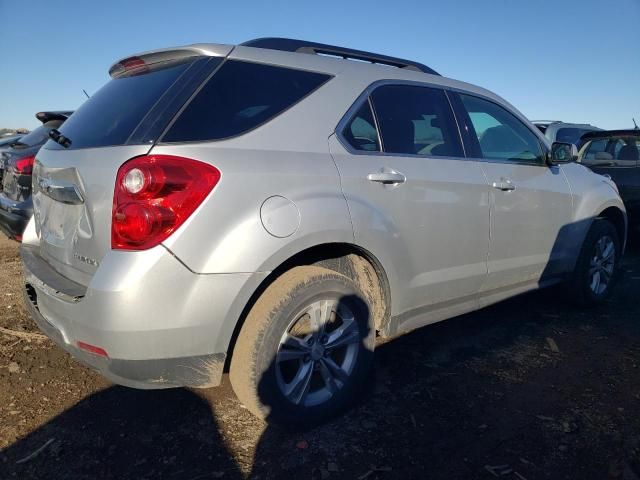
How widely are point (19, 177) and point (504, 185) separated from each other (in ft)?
12.9

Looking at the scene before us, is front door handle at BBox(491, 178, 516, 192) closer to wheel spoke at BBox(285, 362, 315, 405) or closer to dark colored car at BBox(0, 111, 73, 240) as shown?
wheel spoke at BBox(285, 362, 315, 405)

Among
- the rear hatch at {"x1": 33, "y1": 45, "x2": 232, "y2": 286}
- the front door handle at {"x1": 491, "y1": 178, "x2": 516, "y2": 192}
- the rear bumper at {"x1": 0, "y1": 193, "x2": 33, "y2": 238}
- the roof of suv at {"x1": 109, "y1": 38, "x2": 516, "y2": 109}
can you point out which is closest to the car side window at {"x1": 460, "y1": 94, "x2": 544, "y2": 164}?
the front door handle at {"x1": 491, "y1": 178, "x2": 516, "y2": 192}

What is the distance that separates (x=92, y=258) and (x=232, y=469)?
1.10 m

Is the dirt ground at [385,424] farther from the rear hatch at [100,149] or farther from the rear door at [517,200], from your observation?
the rear hatch at [100,149]

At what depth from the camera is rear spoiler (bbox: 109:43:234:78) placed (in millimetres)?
2371

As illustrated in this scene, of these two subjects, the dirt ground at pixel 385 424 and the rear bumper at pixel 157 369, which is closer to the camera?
the rear bumper at pixel 157 369

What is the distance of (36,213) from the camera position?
2.74 metres

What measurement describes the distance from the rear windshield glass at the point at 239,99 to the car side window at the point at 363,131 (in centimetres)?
27

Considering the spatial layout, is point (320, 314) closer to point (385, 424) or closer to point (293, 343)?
point (293, 343)

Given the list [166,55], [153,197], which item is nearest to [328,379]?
[153,197]

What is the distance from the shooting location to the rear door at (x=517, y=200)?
3.32 m

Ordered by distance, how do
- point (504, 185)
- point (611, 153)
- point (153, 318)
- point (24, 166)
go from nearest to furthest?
point (153, 318) → point (504, 185) → point (24, 166) → point (611, 153)

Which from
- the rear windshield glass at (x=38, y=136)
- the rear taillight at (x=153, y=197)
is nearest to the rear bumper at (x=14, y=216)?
the rear windshield glass at (x=38, y=136)

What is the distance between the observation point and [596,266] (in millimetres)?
4332
